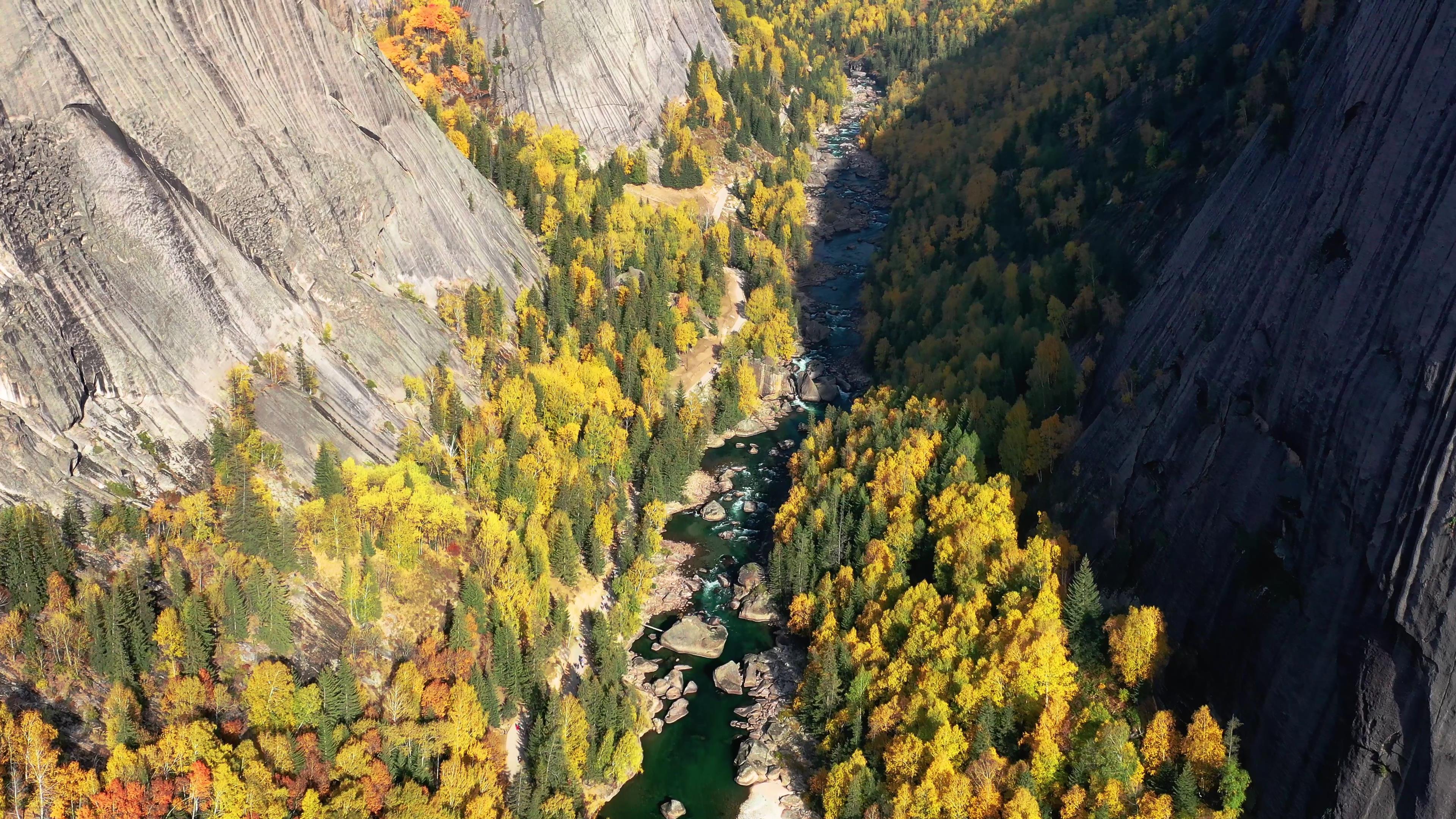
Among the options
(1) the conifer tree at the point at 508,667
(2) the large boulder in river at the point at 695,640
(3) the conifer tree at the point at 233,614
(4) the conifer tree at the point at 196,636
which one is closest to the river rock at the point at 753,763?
(2) the large boulder in river at the point at 695,640

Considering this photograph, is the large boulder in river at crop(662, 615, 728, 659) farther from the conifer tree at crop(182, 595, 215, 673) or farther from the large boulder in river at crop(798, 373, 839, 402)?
the large boulder in river at crop(798, 373, 839, 402)

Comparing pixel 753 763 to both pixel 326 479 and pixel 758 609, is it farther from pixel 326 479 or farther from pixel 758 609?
pixel 326 479

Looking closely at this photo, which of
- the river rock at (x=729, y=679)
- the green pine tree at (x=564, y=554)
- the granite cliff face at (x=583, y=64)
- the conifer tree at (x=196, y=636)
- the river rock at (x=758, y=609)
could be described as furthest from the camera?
the granite cliff face at (x=583, y=64)

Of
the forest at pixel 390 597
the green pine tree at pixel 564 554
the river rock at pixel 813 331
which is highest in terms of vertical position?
the forest at pixel 390 597

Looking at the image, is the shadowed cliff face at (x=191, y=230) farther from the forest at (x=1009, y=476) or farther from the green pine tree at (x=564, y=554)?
the forest at (x=1009, y=476)

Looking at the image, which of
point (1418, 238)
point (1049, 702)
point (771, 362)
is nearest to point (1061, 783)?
point (1049, 702)

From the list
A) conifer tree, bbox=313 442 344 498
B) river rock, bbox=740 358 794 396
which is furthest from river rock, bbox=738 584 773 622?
river rock, bbox=740 358 794 396

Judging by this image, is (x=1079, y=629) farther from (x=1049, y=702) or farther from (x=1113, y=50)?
(x=1113, y=50)
